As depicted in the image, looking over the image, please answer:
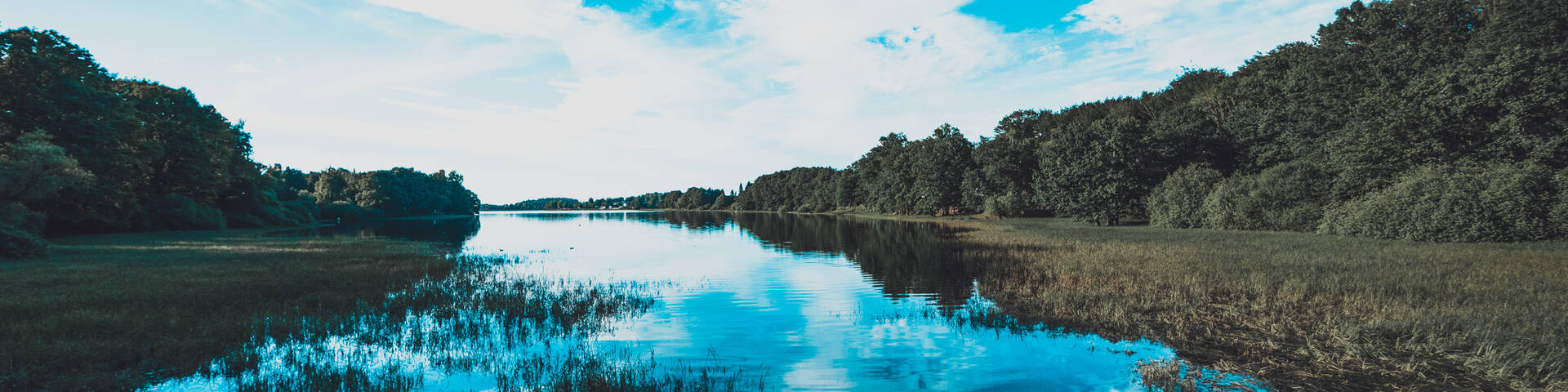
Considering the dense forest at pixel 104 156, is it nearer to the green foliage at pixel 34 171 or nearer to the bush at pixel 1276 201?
the green foliage at pixel 34 171

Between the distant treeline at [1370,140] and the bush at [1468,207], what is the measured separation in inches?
2.6

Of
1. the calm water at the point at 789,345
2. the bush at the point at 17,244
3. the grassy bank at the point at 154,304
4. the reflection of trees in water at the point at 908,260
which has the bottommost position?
the calm water at the point at 789,345

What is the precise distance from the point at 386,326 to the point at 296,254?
20673mm

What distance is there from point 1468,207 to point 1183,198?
2138 centimetres

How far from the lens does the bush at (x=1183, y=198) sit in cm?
4722

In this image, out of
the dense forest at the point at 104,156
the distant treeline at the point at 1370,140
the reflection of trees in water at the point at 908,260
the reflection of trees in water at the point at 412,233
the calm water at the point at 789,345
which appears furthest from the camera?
the reflection of trees in water at the point at 412,233

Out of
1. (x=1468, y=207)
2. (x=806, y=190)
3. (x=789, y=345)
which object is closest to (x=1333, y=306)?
(x=789, y=345)

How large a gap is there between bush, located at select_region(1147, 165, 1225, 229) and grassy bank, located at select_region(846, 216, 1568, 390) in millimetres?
20534

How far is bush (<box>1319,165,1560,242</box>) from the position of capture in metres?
26.2

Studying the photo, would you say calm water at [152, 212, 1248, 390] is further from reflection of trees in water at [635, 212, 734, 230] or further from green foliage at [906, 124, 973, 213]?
green foliage at [906, 124, 973, 213]

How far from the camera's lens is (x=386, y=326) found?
14.2 meters

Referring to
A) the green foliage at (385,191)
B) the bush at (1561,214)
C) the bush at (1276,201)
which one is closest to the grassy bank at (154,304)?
the bush at (1561,214)

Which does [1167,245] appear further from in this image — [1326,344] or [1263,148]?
[1263,148]

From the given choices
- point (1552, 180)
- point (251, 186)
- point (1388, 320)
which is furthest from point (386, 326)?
point (251, 186)
